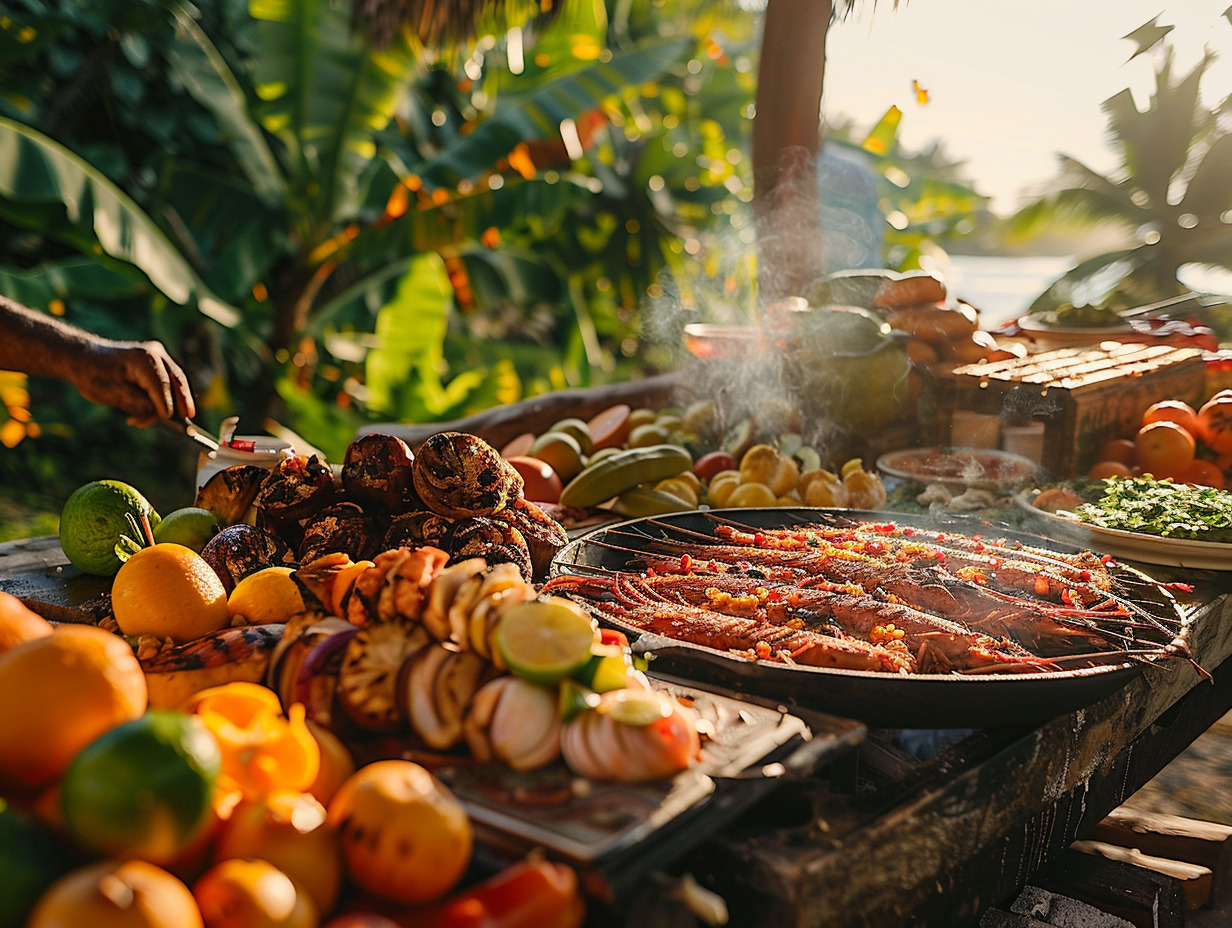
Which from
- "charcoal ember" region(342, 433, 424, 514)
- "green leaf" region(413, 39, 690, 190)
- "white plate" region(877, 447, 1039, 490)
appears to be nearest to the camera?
"charcoal ember" region(342, 433, 424, 514)

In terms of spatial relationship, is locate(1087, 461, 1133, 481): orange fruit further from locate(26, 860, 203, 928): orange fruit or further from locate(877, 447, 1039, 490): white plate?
locate(26, 860, 203, 928): orange fruit

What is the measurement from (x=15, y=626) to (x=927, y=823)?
4.44 ft

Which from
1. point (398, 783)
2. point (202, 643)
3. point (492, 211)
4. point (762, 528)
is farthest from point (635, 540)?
point (492, 211)

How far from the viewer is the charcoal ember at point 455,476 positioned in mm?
1969

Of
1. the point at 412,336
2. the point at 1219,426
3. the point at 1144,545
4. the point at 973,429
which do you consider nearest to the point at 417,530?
the point at 1144,545

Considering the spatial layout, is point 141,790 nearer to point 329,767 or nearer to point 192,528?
point 329,767

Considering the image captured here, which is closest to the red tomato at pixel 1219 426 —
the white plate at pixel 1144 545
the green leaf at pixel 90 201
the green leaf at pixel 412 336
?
the white plate at pixel 1144 545

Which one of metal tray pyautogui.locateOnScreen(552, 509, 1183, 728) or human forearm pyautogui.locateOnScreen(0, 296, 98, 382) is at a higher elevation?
human forearm pyautogui.locateOnScreen(0, 296, 98, 382)

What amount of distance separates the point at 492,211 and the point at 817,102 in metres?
3.18

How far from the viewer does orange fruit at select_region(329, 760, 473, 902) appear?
987 millimetres

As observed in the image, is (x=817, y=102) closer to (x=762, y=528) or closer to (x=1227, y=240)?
(x=762, y=528)

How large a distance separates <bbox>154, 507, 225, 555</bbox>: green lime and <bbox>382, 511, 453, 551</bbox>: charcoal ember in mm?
510

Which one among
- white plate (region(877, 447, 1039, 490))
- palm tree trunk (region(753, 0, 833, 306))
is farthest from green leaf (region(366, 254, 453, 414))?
white plate (region(877, 447, 1039, 490))

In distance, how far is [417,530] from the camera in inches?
79.1
